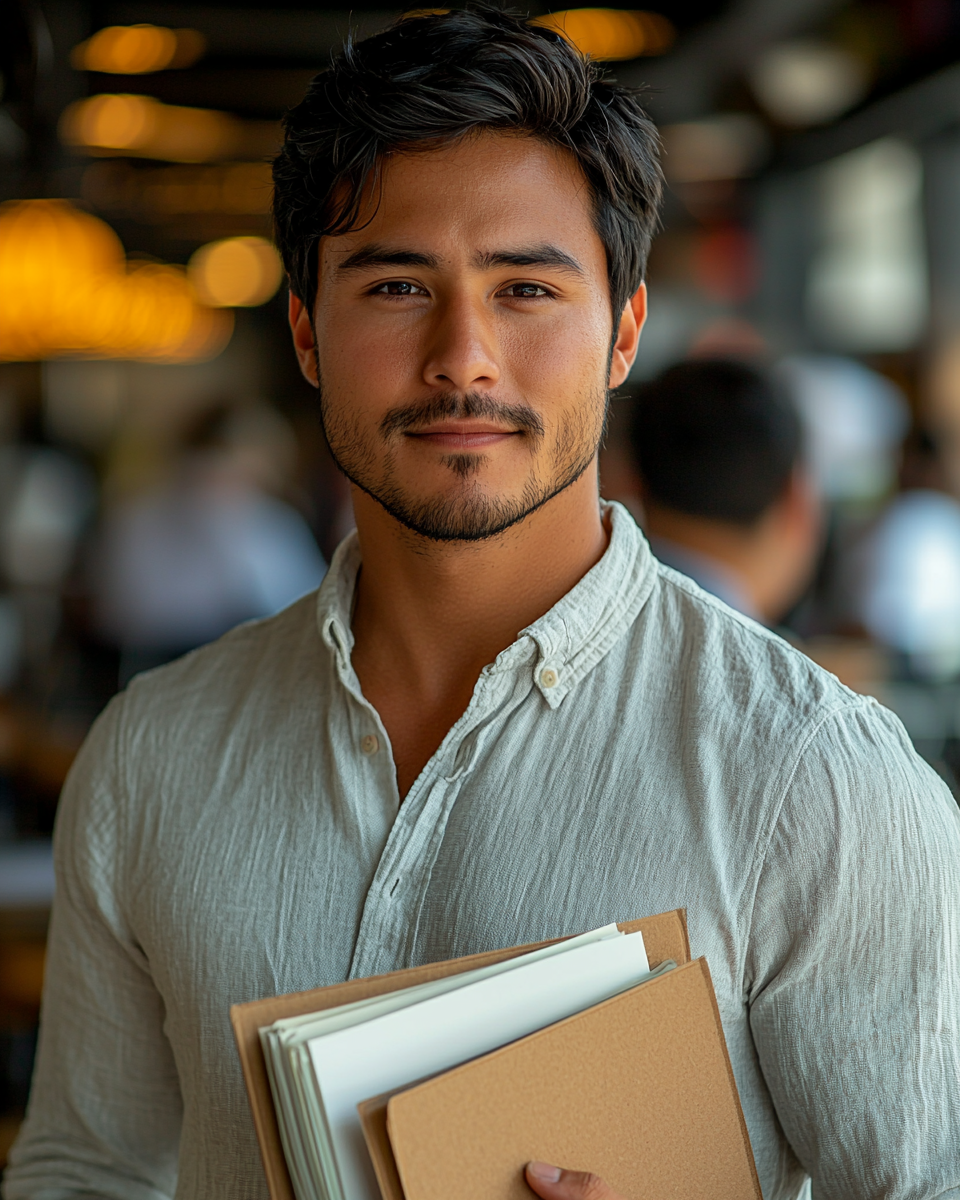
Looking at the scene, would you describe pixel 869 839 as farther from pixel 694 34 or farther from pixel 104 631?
pixel 694 34

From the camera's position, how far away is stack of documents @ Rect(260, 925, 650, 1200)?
675 mm

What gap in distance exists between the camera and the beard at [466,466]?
1025mm

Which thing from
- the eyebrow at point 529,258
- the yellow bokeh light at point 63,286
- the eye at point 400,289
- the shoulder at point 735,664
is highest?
the yellow bokeh light at point 63,286

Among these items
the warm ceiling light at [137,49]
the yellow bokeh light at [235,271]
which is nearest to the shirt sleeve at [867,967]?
the warm ceiling light at [137,49]

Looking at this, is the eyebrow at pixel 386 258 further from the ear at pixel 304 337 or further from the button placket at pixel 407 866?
the button placket at pixel 407 866

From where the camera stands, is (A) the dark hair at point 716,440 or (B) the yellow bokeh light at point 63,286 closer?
(A) the dark hair at point 716,440

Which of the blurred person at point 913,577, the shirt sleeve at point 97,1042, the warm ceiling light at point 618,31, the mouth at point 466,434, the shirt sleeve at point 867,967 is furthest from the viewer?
the warm ceiling light at point 618,31

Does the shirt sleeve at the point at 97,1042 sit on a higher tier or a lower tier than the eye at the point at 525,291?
lower

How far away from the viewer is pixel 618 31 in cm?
484

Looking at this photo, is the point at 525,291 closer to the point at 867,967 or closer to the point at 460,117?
the point at 460,117

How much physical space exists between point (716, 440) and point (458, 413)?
47.2 inches

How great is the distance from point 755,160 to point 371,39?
6.29 m

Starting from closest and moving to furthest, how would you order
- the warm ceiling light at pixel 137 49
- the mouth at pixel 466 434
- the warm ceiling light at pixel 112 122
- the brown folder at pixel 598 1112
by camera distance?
the brown folder at pixel 598 1112 < the mouth at pixel 466 434 < the warm ceiling light at pixel 137 49 < the warm ceiling light at pixel 112 122

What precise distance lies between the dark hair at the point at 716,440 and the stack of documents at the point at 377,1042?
1.43 metres
